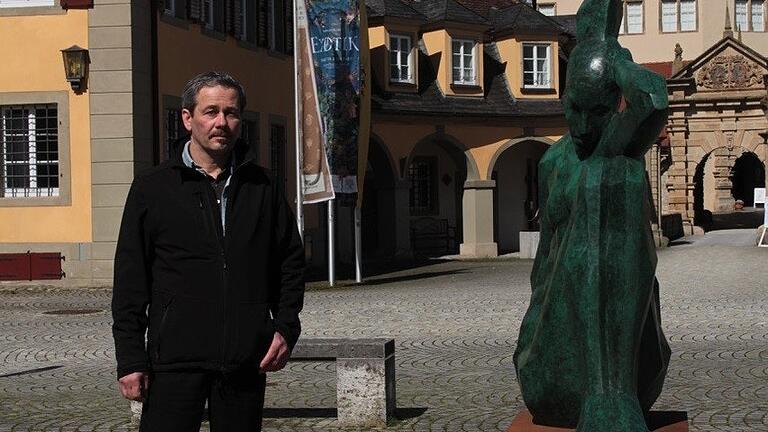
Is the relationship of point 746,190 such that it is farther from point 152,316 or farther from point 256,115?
point 152,316

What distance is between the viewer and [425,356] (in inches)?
452

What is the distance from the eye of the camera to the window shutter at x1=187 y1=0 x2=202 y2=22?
890 inches

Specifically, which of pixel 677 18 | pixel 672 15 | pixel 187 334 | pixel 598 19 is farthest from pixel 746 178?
pixel 187 334

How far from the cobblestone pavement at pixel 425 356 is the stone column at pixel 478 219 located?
35.1ft

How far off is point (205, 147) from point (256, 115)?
2112cm

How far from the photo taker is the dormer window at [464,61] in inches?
1318

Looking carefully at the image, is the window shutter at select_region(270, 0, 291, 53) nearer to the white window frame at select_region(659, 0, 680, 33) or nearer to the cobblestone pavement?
the cobblestone pavement

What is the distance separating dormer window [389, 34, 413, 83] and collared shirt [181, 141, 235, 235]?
91.4ft

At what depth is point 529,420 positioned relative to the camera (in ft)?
17.2

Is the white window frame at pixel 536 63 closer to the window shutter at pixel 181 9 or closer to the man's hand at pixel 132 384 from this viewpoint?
the window shutter at pixel 181 9

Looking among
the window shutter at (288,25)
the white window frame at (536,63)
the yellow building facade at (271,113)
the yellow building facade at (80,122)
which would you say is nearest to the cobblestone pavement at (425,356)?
the yellow building facade at (80,122)

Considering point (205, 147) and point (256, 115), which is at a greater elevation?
point (256, 115)

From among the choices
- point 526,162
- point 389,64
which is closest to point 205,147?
point 389,64

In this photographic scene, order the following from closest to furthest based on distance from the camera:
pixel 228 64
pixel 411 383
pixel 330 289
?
pixel 411 383 < pixel 330 289 < pixel 228 64
